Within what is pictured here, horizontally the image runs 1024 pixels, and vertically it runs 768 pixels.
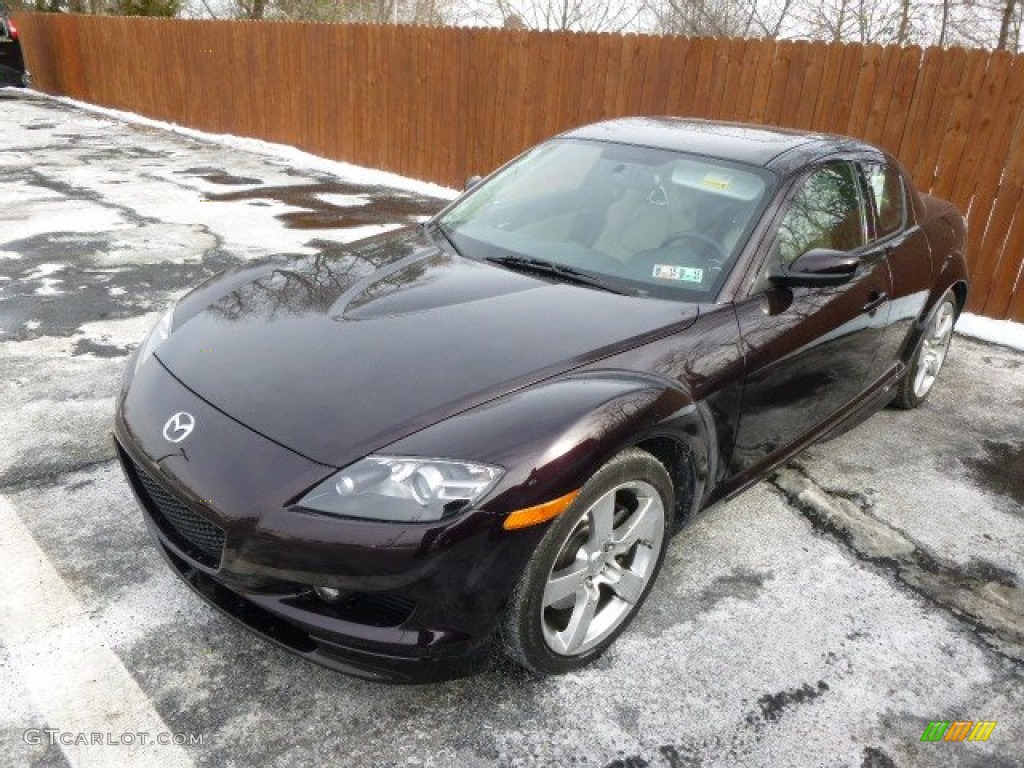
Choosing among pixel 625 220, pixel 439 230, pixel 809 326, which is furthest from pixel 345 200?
pixel 809 326

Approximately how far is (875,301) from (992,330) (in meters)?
3.43

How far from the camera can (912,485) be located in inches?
150

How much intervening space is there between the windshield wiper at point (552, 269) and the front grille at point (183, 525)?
1498mm

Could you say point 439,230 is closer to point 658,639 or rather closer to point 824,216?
point 824,216

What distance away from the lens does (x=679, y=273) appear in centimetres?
292

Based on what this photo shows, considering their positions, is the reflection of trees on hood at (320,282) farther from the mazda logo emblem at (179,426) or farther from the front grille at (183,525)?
the front grille at (183,525)

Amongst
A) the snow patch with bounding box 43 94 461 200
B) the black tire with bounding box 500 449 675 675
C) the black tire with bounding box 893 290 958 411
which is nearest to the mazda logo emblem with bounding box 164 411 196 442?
the black tire with bounding box 500 449 675 675

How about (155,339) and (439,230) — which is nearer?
(155,339)

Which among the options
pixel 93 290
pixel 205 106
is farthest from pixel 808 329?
pixel 205 106

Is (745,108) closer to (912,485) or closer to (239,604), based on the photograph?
(912,485)

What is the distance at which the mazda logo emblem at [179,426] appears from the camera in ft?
7.39

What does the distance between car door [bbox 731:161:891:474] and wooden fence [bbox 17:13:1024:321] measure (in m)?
3.51

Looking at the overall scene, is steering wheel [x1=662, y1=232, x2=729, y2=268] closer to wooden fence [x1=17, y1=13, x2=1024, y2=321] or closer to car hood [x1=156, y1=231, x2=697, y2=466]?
car hood [x1=156, y1=231, x2=697, y2=466]

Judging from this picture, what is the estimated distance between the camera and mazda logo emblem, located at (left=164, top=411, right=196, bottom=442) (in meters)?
2.25
